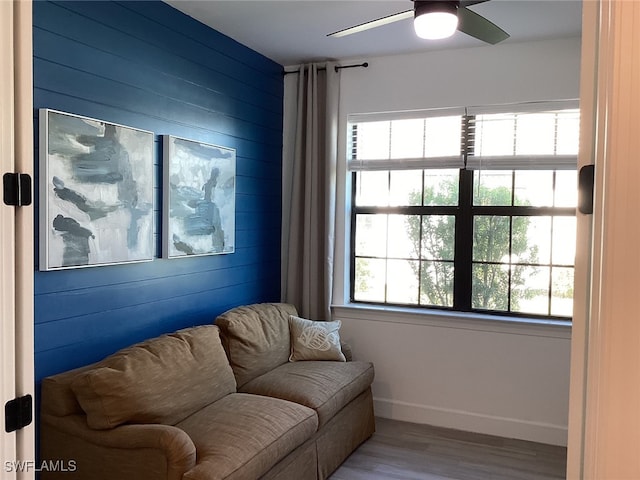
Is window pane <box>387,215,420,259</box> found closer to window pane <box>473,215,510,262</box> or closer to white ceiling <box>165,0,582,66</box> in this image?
window pane <box>473,215,510,262</box>

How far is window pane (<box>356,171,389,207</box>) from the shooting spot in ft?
14.4

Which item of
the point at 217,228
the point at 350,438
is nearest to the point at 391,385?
the point at 350,438

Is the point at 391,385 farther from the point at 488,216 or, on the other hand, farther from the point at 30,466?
the point at 30,466

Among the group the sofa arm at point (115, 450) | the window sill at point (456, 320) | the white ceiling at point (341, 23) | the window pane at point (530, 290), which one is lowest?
the sofa arm at point (115, 450)

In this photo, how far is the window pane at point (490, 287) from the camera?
404 cm

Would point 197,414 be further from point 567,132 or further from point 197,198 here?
point 567,132

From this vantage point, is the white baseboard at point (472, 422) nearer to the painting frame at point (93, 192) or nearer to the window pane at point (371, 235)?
the window pane at point (371, 235)

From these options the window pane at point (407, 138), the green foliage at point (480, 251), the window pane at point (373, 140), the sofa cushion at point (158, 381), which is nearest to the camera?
the sofa cushion at point (158, 381)

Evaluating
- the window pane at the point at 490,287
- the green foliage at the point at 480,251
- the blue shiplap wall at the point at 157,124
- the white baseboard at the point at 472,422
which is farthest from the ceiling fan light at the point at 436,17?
the white baseboard at the point at 472,422

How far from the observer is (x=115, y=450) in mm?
2371

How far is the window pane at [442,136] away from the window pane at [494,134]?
15 cm

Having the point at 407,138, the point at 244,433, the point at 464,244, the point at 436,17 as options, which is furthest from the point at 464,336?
the point at 436,17

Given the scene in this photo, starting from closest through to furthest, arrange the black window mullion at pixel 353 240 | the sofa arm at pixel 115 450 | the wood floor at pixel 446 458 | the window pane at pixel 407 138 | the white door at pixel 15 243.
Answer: the white door at pixel 15 243 → the sofa arm at pixel 115 450 → the wood floor at pixel 446 458 → the window pane at pixel 407 138 → the black window mullion at pixel 353 240

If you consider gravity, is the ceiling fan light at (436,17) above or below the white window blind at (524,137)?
above
